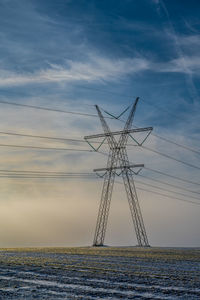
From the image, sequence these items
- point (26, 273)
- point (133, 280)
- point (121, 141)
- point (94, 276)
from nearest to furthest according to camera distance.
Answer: point (133, 280)
point (94, 276)
point (26, 273)
point (121, 141)

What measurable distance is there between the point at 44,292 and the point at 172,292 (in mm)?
3039

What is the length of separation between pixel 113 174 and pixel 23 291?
35134 millimetres

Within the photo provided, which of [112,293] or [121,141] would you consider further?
[121,141]

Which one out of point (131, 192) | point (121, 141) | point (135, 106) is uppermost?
point (135, 106)

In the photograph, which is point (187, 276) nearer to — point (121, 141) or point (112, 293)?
point (112, 293)

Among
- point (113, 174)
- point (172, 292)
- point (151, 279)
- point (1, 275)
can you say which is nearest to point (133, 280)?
point (151, 279)

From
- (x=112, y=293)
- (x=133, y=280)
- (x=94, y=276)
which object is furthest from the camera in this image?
(x=94, y=276)

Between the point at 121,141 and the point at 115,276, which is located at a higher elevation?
the point at 121,141

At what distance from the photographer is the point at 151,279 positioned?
1197cm

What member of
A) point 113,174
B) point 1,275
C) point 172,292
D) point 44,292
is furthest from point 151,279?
point 113,174

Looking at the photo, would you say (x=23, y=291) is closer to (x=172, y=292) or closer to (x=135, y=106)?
(x=172, y=292)

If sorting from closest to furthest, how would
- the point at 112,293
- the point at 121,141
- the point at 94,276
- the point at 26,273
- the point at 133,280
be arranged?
the point at 112,293 → the point at 133,280 → the point at 94,276 → the point at 26,273 → the point at 121,141

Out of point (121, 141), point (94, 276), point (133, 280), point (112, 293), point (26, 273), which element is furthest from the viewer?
point (121, 141)

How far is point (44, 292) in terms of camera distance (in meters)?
9.20
